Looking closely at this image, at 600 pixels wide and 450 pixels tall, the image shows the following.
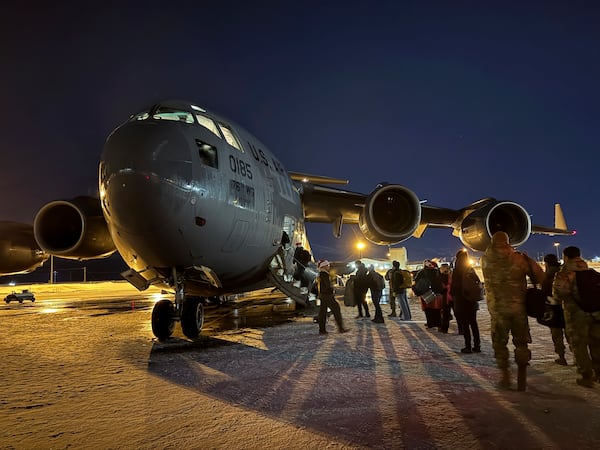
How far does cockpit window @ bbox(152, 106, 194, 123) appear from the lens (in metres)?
6.34

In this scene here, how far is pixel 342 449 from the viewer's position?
275 cm

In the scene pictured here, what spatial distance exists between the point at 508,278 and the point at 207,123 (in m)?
5.14

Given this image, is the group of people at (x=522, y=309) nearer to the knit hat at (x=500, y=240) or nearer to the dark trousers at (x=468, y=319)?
the knit hat at (x=500, y=240)

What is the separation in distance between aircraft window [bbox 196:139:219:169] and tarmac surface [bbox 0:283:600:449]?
9.65ft

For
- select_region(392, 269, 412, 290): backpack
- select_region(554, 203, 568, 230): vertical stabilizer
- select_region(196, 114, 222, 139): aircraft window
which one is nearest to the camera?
select_region(196, 114, 222, 139): aircraft window

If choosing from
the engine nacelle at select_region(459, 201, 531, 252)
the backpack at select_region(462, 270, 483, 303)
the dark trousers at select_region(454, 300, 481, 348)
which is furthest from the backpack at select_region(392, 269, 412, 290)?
the backpack at select_region(462, 270, 483, 303)

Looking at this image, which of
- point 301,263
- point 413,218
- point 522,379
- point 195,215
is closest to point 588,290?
Answer: point 522,379

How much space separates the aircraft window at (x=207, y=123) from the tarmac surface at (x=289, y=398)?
3.69 meters

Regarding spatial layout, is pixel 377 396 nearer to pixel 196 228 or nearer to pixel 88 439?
pixel 88 439

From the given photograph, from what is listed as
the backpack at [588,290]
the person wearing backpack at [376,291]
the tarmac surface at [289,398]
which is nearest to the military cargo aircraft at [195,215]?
the person wearing backpack at [376,291]

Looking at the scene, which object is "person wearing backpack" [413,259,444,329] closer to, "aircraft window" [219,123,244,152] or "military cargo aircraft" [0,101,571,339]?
"military cargo aircraft" [0,101,571,339]

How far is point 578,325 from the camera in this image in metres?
4.28

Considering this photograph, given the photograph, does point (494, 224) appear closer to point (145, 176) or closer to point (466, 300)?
point (466, 300)

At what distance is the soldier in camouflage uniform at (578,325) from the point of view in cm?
415
